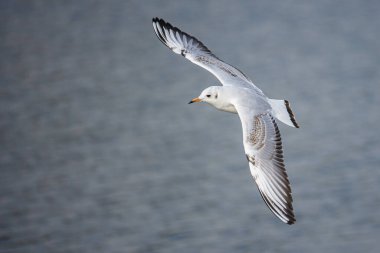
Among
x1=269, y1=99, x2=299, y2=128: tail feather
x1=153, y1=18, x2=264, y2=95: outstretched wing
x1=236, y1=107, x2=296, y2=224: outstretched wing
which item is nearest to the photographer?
x1=236, y1=107, x2=296, y2=224: outstretched wing

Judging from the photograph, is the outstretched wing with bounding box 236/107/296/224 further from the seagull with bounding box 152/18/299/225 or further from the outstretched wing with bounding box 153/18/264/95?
the outstretched wing with bounding box 153/18/264/95

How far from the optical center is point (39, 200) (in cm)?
1345

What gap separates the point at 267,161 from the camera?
28.7 feet

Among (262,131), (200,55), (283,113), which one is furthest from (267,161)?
(200,55)

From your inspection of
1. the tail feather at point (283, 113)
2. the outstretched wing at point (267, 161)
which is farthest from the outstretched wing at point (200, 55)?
the outstretched wing at point (267, 161)

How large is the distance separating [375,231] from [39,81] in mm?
9525

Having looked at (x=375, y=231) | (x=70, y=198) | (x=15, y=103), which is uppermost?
(x=15, y=103)

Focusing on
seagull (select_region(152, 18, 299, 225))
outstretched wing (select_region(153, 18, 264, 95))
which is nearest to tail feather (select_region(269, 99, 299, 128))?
seagull (select_region(152, 18, 299, 225))

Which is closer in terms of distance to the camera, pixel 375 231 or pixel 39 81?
pixel 375 231

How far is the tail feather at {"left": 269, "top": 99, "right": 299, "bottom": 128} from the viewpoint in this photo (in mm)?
9211

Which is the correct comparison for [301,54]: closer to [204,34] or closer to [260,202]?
[204,34]

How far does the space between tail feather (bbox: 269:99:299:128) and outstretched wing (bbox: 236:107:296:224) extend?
0.17 metres

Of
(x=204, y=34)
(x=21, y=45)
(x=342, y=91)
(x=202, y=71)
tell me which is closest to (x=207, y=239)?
(x=342, y=91)

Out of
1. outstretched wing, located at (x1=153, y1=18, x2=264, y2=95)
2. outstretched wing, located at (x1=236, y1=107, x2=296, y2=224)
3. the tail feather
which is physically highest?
outstretched wing, located at (x1=153, y1=18, x2=264, y2=95)
